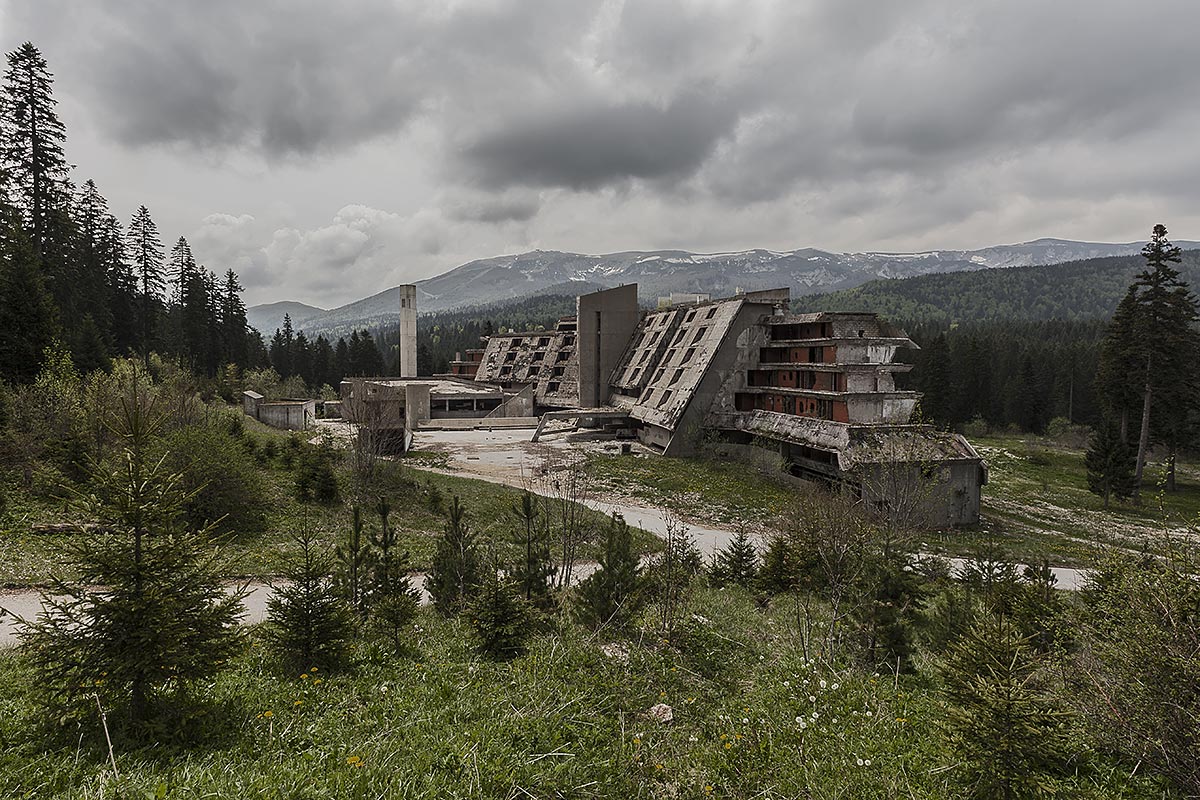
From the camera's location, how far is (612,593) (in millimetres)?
13602

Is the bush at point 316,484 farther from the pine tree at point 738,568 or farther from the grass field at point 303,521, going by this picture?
the pine tree at point 738,568

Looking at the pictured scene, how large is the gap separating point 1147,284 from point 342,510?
2505 inches

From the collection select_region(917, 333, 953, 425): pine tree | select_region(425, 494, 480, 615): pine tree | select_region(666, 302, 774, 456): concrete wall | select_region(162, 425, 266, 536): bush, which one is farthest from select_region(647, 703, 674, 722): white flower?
select_region(917, 333, 953, 425): pine tree

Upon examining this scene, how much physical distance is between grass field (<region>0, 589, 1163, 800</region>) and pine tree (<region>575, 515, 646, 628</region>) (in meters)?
1.46

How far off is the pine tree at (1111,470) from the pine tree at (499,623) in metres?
53.9

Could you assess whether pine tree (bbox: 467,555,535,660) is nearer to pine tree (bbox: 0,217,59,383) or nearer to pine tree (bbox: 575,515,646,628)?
pine tree (bbox: 575,515,646,628)

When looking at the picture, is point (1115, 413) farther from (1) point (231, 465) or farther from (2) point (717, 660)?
(1) point (231, 465)

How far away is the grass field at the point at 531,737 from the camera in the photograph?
636 centimetres

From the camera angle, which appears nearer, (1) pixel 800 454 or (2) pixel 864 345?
(2) pixel 864 345

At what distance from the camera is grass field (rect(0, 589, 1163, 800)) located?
636 cm

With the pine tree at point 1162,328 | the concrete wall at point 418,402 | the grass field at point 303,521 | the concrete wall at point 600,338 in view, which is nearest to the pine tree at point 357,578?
the grass field at point 303,521

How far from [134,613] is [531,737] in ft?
16.7

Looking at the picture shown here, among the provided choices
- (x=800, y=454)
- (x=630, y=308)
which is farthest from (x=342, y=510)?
(x=630, y=308)

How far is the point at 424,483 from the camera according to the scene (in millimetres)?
34781
